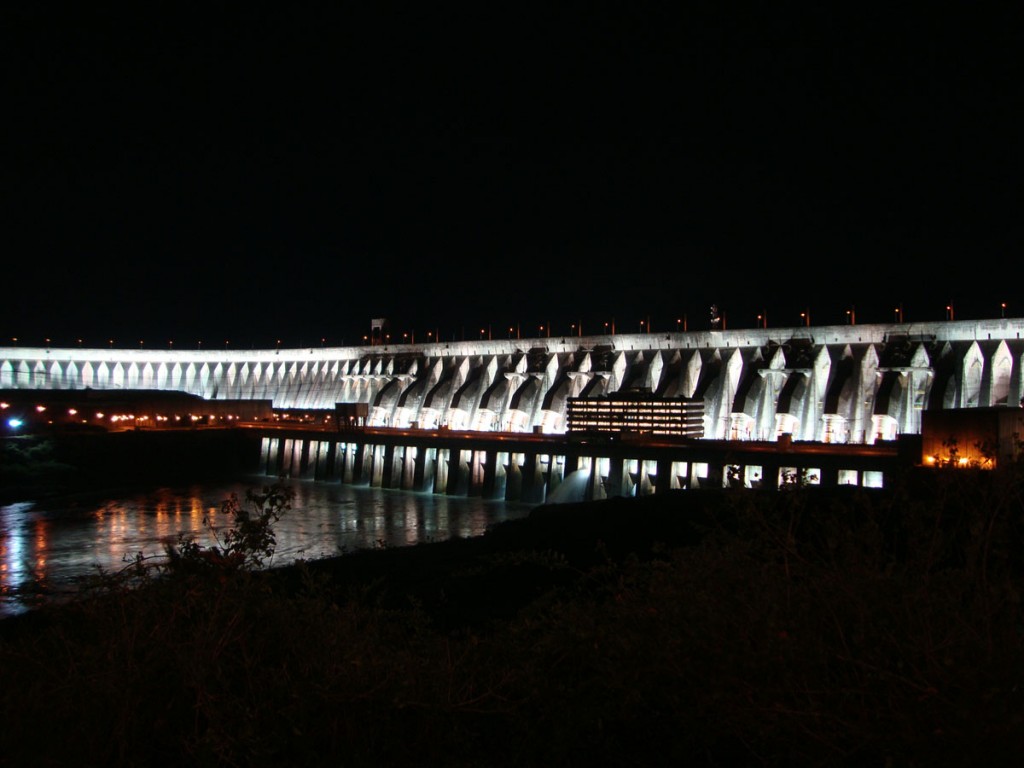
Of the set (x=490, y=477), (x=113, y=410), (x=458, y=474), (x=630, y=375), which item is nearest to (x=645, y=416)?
(x=490, y=477)

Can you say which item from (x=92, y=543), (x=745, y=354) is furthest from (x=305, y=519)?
(x=745, y=354)

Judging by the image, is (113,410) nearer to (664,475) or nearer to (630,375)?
(630,375)

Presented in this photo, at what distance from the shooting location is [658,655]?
19.1 feet

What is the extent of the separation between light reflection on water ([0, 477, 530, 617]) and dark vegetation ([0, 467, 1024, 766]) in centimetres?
1496

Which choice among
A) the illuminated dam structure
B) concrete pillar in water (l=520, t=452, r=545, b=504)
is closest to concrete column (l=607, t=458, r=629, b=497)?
concrete pillar in water (l=520, t=452, r=545, b=504)

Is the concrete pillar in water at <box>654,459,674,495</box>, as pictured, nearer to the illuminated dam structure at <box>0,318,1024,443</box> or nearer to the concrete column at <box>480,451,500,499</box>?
the illuminated dam structure at <box>0,318,1024,443</box>

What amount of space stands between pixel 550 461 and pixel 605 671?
1373 inches

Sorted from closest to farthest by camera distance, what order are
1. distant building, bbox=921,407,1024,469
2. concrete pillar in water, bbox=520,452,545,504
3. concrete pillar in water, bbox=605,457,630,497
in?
distant building, bbox=921,407,1024,469
concrete pillar in water, bbox=605,457,630,497
concrete pillar in water, bbox=520,452,545,504

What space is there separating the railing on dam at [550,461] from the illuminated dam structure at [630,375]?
695cm

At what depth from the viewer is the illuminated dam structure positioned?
131 feet

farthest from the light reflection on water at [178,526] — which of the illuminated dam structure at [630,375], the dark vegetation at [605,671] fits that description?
the dark vegetation at [605,671]

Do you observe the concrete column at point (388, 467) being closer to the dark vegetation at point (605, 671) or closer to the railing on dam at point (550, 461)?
the railing on dam at point (550, 461)

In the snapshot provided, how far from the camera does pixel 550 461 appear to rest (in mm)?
40938

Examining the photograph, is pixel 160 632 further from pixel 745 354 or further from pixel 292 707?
pixel 745 354
